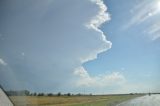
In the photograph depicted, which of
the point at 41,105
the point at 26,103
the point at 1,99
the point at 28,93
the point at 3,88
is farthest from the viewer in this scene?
the point at 41,105

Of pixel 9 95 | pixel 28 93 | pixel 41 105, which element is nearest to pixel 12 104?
pixel 9 95

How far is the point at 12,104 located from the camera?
2327 cm

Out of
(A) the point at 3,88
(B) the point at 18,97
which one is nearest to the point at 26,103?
(B) the point at 18,97

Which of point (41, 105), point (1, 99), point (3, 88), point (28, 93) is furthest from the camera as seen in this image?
point (41, 105)

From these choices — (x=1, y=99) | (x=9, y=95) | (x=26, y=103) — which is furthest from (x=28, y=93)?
(x=1, y=99)

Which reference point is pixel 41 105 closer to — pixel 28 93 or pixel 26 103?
pixel 28 93

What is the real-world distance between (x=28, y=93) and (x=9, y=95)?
455 centimetres

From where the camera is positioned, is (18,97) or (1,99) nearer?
(1,99)

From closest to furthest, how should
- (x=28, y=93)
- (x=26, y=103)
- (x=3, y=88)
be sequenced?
(x=3, y=88) → (x=26, y=103) → (x=28, y=93)

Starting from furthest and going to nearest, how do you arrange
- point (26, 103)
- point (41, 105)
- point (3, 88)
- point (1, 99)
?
point (41, 105)
point (26, 103)
point (3, 88)
point (1, 99)

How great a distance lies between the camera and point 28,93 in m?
27.9

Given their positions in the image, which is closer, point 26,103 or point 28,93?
point 26,103

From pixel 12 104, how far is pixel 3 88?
4.59 feet

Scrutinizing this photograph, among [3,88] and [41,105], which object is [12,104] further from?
[41,105]
